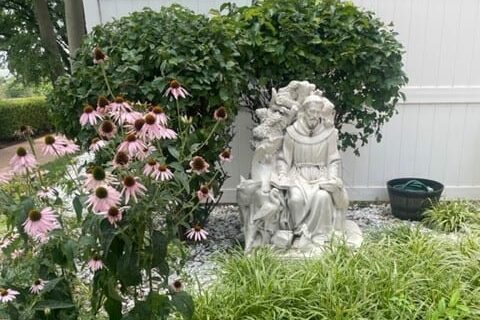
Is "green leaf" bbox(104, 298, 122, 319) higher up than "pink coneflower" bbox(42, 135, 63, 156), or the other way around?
"pink coneflower" bbox(42, 135, 63, 156)

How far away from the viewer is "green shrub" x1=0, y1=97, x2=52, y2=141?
10.7 meters

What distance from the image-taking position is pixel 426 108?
15.1 feet

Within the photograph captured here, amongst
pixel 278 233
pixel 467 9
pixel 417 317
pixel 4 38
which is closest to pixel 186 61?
pixel 278 233

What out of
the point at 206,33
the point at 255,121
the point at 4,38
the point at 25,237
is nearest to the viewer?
the point at 25,237

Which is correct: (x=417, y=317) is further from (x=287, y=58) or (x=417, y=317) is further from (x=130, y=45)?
(x=130, y=45)

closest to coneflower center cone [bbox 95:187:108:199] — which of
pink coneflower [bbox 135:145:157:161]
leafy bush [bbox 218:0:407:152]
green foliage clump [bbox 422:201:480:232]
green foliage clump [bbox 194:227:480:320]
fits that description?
pink coneflower [bbox 135:145:157:161]

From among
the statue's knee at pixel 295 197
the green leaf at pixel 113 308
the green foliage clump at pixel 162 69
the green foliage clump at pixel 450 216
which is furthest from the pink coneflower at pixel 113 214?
the green foliage clump at pixel 450 216

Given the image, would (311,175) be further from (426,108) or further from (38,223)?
(38,223)

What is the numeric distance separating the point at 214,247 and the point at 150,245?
2045mm

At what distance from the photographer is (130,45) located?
3.24m

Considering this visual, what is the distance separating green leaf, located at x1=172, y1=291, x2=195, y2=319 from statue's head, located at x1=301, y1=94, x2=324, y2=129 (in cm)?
185

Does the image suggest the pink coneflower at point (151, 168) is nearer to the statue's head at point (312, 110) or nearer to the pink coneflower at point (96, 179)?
the pink coneflower at point (96, 179)

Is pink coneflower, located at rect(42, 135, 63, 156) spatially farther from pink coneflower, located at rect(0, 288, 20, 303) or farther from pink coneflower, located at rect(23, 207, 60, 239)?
pink coneflower, located at rect(0, 288, 20, 303)

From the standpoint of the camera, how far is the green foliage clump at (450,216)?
3789 mm
